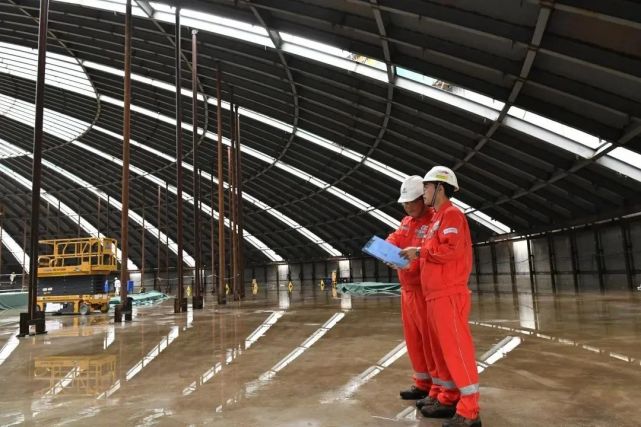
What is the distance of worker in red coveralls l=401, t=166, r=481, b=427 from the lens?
367cm

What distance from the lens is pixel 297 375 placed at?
5855mm

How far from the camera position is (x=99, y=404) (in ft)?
15.4

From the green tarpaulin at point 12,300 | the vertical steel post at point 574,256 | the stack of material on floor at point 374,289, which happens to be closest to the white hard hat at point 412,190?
the stack of material on floor at point 374,289

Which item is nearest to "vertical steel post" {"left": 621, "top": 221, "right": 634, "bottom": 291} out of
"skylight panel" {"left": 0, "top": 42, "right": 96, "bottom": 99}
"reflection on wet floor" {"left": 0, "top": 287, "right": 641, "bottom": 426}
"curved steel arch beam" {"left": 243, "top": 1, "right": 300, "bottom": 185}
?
"reflection on wet floor" {"left": 0, "top": 287, "right": 641, "bottom": 426}

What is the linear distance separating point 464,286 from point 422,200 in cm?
96

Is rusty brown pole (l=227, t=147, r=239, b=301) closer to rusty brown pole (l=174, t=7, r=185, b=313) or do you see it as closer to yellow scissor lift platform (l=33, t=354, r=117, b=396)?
rusty brown pole (l=174, t=7, r=185, b=313)

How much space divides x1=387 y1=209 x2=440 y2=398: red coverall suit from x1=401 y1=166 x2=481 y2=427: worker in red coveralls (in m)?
0.20

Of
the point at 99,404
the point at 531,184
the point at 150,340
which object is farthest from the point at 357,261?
the point at 99,404

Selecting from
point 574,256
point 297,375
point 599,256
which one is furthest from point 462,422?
point 574,256

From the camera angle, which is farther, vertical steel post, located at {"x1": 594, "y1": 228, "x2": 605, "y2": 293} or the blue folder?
vertical steel post, located at {"x1": 594, "y1": 228, "x2": 605, "y2": 293}

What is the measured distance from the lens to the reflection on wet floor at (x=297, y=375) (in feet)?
13.8

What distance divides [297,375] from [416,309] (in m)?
2.30

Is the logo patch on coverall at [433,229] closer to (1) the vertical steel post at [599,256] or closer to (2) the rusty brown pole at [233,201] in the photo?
(2) the rusty brown pole at [233,201]

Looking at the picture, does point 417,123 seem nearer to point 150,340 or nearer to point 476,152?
point 476,152
